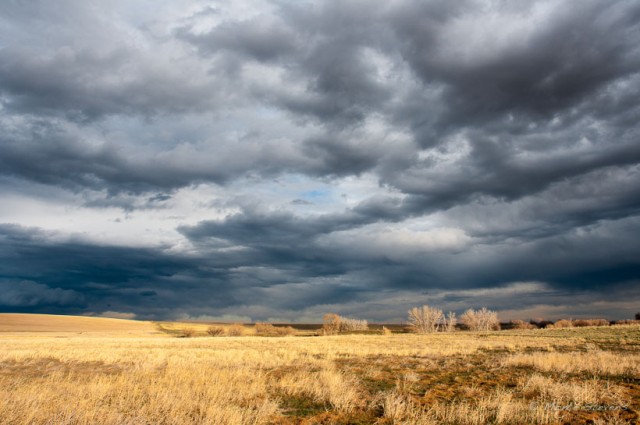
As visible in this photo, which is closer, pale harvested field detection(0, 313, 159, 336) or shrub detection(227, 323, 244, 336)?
shrub detection(227, 323, 244, 336)

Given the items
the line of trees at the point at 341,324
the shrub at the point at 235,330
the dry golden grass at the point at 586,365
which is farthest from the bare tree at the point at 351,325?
the dry golden grass at the point at 586,365

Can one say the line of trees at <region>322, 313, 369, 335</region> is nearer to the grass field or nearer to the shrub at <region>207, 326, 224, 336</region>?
the shrub at <region>207, 326, 224, 336</region>

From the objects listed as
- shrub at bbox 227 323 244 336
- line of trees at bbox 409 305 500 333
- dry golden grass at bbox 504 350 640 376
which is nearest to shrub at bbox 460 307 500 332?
line of trees at bbox 409 305 500 333

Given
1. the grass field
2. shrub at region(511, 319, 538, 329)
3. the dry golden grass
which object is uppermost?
the grass field

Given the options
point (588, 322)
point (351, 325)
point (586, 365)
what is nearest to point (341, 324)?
point (351, 325)

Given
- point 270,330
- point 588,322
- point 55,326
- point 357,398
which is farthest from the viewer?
point 55,326

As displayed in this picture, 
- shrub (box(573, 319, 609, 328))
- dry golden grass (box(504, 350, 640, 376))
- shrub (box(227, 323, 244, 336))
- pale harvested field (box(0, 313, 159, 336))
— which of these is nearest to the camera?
dry golden grass (box(504, 350, 640, 376))

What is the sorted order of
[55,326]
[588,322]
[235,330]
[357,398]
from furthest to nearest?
[55,326] < [588,322] < [235,330] < [357,398]

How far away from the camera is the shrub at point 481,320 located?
119m

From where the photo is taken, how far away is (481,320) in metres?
120

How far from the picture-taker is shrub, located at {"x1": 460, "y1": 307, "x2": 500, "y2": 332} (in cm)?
11881

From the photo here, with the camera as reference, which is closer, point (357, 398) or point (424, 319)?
point (357, 398)

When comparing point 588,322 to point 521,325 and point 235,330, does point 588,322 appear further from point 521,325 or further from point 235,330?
point 235,330

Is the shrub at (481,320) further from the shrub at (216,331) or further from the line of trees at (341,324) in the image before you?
the shrub at (216,331)
